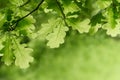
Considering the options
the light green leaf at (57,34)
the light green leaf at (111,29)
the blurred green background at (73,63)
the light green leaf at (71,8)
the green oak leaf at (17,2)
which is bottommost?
the blurred green background at (73,63)

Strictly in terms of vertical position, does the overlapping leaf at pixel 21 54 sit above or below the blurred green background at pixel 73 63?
above

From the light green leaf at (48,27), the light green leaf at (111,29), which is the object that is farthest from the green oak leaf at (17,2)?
the light green leaf at (111,29)

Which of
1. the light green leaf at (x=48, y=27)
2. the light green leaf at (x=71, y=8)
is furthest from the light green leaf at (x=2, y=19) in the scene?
the light green leaf at (x=71, y=8)

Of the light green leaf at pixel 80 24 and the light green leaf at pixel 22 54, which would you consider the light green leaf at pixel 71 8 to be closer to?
the light green leaf at pixel 80 24

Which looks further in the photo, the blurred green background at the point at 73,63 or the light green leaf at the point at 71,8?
the blurred green background at the point at 73,63

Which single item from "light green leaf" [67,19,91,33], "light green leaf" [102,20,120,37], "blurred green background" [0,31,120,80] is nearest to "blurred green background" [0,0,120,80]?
"blurred green background" [0,31,120,80]

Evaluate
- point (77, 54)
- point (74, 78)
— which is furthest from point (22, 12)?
point (77, 54)

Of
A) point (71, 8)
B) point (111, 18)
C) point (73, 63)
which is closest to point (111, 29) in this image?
point (111, 18)

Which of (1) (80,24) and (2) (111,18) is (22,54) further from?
(2) (111,18)

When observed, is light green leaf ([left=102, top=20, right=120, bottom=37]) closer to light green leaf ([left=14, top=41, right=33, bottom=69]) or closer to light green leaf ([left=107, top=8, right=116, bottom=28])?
light green leaf ([left=107, top=8, right=116, bottom=28])

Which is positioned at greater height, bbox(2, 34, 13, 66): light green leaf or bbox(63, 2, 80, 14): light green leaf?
bbox(63, 2, 80, 14): light green leaf

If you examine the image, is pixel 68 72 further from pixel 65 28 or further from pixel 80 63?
pixel 65 28

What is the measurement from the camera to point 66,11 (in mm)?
1800

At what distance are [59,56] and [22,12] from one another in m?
8.74
